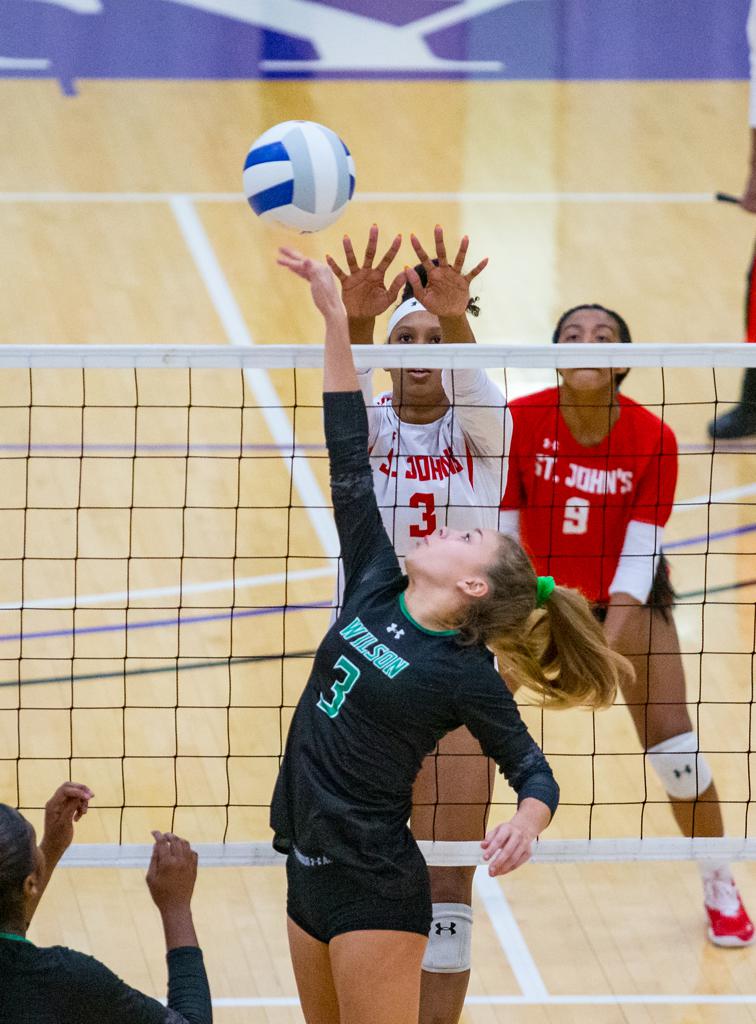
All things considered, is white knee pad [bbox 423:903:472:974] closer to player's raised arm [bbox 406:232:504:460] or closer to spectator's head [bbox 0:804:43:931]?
player's raised arm [bbox 406:232:504:460]

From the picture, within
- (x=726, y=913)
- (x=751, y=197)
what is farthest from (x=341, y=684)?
(x=751, y=197)

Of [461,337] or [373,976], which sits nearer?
[373,976]

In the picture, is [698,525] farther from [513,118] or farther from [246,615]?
[513,118]

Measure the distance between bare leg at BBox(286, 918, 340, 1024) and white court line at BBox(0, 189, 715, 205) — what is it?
27.0 feet

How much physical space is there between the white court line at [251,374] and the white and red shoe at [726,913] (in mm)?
2298

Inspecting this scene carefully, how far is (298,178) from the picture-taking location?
5.01 metres

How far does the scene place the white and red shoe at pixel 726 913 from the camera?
584 centimetres

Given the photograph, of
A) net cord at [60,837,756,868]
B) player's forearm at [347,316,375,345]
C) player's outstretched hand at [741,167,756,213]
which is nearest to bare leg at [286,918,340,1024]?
net cord at [60,837,756,868]

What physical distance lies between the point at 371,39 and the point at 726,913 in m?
10.1

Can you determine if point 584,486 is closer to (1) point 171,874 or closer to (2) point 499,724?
(2) point 499,724

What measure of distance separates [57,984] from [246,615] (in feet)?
14.1

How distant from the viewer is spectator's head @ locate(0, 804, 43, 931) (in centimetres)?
339

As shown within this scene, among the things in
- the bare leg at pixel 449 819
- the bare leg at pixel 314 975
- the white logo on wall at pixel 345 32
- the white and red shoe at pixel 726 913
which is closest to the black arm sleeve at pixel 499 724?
the bare leg at pixel 314 975

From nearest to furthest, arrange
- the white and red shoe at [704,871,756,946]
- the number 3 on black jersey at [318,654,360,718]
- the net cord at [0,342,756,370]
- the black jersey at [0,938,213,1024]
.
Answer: the black jersey at [0,938,213,1024]
the number 3 on black jersey at [318,654,360,718]
the net cord at [0,342,756,370]
the white and red shoe at [704,871,756,946]
